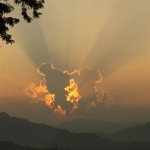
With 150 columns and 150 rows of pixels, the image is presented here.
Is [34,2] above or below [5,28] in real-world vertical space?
above

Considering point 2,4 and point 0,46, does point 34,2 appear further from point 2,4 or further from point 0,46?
point 0,46

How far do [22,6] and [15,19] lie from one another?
3.20 feet

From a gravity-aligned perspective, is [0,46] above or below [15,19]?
below

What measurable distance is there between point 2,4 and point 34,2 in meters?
2.03

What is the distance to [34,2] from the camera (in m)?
23.4

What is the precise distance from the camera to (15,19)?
23.6 metres

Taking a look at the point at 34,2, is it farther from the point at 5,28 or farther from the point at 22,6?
the point at 5,28

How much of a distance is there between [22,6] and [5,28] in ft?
5.82

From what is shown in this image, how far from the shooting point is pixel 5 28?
23.4 m

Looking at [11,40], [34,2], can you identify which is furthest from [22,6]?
[11,40]

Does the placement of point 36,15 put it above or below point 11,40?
above

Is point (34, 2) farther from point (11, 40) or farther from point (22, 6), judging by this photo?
point (11, 40)

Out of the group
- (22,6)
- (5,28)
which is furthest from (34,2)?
(5,28)

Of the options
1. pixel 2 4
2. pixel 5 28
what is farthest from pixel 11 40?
pixel 2 4
